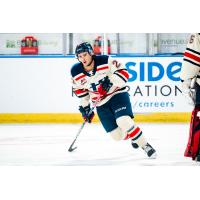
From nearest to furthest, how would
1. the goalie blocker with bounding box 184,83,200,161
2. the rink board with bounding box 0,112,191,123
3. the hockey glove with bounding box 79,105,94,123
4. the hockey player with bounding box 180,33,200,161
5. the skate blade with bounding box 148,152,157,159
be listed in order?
the hockey player with bounding box 180,33,200,161 < the goalie blocker with bounding box 184,83,200,161 < the skate blade with bounding box 148,152,157,159 < the hockey glove with bounding box 79,105,94,123 < the rink board with bounding box 0,112,191,123

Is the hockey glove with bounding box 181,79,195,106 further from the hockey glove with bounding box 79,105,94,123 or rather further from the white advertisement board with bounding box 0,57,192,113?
the white advertisement board with bounding box 0,57,192,113

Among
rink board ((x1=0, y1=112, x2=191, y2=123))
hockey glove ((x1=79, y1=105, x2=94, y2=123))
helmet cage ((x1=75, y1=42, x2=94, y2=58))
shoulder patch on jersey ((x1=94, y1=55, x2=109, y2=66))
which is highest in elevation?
helmet cage ((x1=75, y1=42, x2=94, y2=58))

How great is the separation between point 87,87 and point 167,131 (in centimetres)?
92

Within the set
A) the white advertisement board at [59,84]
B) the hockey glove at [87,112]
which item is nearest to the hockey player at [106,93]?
the hockey glove at [87,112]

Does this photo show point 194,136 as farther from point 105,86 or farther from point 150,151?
point 105,86

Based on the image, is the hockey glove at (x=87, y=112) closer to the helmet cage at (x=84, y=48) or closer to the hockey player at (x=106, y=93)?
the hockey player at (x=106, y=93)

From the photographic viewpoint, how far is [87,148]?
10.5ft

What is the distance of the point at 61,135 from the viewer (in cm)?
343

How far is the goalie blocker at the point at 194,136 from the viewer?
2.91m

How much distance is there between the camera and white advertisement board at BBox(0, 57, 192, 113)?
3.95 m

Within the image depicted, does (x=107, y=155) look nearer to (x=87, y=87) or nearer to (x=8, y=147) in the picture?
(x=87, y=87)

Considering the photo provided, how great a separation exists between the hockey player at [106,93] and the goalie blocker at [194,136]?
223 mm

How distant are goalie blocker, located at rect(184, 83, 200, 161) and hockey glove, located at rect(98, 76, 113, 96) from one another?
56cm

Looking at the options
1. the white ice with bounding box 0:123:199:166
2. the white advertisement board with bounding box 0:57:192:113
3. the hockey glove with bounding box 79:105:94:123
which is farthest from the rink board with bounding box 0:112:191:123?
the hockey glove with bounding box 79:105:94:123
